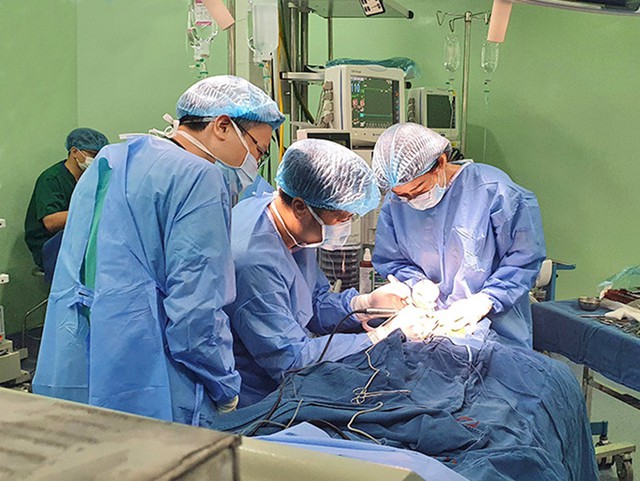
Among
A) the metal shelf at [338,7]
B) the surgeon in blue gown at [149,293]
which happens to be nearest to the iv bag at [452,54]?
the metal shelf at [338,7]

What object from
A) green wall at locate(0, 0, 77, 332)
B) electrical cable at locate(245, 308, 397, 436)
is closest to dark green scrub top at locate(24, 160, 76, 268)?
green wall at locate(0, 0, 77, 332)

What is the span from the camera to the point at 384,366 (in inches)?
68.9

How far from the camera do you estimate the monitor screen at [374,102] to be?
11.2 ft

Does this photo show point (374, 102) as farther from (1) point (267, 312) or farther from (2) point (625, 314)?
(1) point (267, 312)

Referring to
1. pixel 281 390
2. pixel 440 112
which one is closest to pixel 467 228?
pixel 281 390

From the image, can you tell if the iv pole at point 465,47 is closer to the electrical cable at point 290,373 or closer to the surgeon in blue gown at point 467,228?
the surgeon in blue gown at point 467,228

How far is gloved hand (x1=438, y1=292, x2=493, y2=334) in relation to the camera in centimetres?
219

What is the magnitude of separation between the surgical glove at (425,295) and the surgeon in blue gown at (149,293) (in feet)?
3.07

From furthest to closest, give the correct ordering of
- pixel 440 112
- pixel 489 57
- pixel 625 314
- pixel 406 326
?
pixel 489 57 < pixel 440 112 < pixel 625 314 < pixel 406 326

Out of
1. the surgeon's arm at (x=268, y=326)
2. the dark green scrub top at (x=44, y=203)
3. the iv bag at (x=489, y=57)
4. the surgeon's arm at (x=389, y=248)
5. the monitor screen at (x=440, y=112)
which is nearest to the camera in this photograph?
the surgeon's arm at (x=268, y=326)

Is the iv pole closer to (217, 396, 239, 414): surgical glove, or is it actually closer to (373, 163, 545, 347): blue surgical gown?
(373, 163, 545, 347): blue surgical gown

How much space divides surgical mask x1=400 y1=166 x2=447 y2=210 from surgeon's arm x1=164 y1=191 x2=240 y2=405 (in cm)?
102

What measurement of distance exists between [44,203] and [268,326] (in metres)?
3.10

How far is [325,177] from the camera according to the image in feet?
6.33
